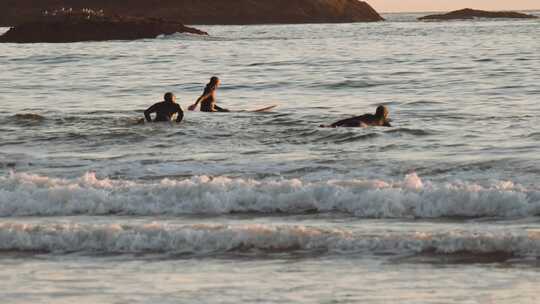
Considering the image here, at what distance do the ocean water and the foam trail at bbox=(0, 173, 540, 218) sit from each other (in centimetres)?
3

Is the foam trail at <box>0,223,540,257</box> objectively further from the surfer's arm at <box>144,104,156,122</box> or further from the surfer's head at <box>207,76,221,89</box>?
the surfer's head at <box>207,76,221,89</box>

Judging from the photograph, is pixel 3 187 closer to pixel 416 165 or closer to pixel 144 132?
pixel 416 165

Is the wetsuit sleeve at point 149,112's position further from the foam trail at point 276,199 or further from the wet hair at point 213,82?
the foam trail at point 276,199

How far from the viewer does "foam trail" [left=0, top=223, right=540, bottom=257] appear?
45.4 feet

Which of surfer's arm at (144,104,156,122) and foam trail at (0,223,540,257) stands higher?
foam trail at (0,223,540,257)

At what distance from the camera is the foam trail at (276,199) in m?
16.4

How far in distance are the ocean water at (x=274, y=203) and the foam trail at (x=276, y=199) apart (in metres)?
0.03

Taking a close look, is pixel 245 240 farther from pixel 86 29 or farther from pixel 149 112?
pixel 86 29

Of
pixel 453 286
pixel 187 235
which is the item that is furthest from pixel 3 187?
pixel 453 286

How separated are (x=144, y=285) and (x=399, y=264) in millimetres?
2588

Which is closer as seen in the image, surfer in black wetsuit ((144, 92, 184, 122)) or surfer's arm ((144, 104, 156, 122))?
Answer: surfer's arm ((144, 104, 156, 122))

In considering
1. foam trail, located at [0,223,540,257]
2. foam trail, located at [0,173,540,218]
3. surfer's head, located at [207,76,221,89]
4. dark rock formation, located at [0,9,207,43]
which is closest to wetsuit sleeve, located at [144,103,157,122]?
surfer's head, located at [207,76,221,89]

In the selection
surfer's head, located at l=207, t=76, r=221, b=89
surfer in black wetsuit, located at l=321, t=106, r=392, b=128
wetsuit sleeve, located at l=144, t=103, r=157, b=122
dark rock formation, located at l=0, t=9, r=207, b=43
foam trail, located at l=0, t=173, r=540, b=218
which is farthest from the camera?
dark rock formation, located at l=0, t=9, r=207, b=43

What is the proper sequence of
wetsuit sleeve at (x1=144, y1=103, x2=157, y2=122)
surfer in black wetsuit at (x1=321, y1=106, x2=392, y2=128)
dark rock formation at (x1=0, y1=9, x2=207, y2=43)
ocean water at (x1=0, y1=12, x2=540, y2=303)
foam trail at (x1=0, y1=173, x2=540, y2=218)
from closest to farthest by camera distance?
ocean water at (x1=0, y1=12, x2=540, y2=303)
foam trail at (x1=0, y1=173, x2=540, y2=218)
surfer in black wetsuit at (x1=321, y1=106, x2=392, y2=128)
wetsuit sleeve at (x1=144, y1=103, x2=157, y2=122)
dark rock formation at (x1=0, y1=9, x2=207, y2=43)
